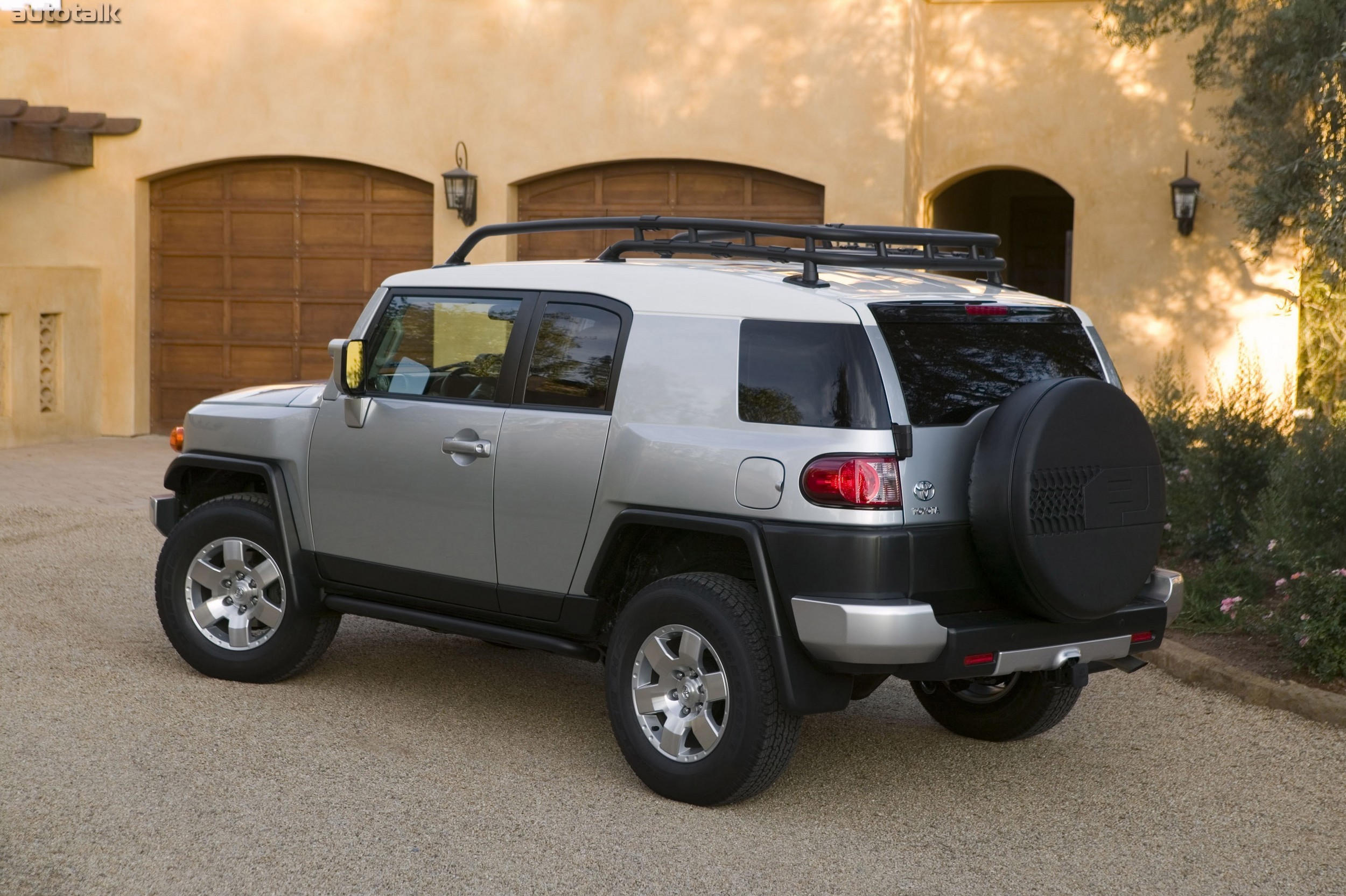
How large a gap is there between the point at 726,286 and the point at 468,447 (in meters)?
1.17

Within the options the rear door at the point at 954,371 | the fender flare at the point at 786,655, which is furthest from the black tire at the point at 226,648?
the rear door at the point at 954,371

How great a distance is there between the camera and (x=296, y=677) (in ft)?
21.1

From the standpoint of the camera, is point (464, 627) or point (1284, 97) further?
point (1284, 97)

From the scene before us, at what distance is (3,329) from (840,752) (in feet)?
36.9

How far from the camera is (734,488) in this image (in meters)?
4.77

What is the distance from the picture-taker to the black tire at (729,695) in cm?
471

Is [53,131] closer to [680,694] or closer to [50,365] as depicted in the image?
[50,365]

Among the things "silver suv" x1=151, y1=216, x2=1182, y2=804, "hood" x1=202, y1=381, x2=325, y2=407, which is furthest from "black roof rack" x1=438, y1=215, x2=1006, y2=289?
"hood" x1=202, y1=381, x2=325, y2=407

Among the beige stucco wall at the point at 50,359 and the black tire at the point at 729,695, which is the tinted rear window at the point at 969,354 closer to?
the black tire at the point at 729,695

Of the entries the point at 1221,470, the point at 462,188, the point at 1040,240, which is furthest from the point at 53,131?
the point at 1221,470

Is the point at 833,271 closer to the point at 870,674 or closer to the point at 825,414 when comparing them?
the point at 825,414

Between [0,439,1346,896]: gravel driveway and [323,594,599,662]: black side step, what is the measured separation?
1.31ft

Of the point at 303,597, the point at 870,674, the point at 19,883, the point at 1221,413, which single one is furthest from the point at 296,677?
the point at 1221,413

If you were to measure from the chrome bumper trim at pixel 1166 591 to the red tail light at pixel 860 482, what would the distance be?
1185mm
